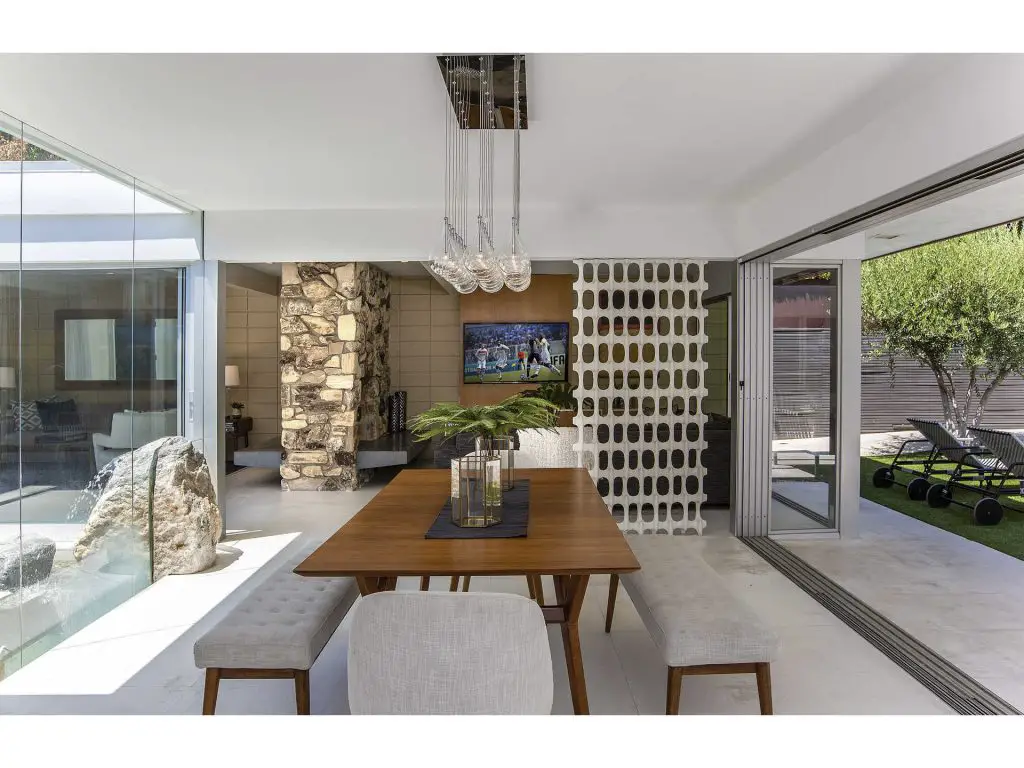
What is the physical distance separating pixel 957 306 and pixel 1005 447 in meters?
2.78

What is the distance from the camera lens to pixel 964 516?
18.7 feet

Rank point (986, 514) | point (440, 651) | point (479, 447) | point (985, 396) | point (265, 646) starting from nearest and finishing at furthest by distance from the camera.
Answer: point (440, 651)
point (265, 646)
point (479, 447)
point (986, 514)
point (985, 396)

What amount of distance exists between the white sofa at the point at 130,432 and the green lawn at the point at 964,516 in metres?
5.58

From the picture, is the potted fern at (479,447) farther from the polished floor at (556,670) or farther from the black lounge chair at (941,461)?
the black lounge chair at (941,461)

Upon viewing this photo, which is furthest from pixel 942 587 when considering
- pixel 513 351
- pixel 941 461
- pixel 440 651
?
pixel 513 351

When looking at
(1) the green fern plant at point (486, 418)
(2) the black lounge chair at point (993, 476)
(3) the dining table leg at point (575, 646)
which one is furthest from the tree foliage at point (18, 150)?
(2) the black lounge chair at point (993, 476)

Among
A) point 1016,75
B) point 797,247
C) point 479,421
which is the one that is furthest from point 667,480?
point 1016,75

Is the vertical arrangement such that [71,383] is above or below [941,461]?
above

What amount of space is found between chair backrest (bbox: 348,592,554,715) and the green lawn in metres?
4.45

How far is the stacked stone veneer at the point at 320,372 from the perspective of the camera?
Result: 6461 mm

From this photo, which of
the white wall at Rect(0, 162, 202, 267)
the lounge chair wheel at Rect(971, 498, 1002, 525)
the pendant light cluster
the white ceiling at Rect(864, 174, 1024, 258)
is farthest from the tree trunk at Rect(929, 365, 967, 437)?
the white wall at Rect(0, 162, 202, 267)

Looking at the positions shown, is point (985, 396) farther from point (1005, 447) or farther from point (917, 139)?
point (917, 139)
